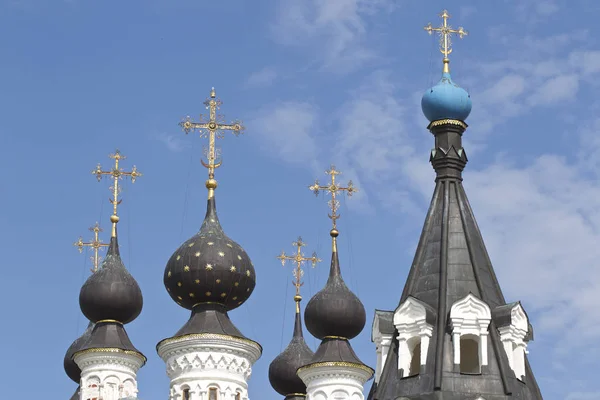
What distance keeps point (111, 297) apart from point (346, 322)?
394 cm

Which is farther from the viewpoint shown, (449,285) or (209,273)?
(209,273)

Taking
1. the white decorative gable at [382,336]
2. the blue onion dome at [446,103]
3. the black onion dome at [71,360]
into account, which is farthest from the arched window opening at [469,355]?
the black onion dome at [71,360]

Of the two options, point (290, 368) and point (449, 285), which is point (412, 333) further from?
point (290, 368)

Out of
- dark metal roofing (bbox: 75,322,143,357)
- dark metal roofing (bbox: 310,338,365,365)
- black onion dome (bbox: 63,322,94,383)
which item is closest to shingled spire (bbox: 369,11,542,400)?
dark metal roofing (bbox: 310,338,365,365)

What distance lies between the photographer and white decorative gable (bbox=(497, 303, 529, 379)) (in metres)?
21.1

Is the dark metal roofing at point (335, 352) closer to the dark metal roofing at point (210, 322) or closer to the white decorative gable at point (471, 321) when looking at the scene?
the dark metal roofing at point (210, 322)

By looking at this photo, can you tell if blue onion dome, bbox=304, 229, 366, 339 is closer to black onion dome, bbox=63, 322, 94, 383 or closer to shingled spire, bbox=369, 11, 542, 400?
shingled spire, bbox=369, 11, 542, 400

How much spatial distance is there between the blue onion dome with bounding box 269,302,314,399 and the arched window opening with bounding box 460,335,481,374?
Answer: 7.85 m

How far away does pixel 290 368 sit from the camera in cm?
2962

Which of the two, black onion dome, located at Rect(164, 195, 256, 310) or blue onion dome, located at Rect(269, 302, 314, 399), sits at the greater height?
blue onion dome, located at Rect(269, 302, 314, 399)

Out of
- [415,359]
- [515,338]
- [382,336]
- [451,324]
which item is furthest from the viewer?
[382,336]

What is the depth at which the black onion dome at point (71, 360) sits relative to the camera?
3008cm

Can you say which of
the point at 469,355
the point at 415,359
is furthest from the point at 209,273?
the point at 469,355

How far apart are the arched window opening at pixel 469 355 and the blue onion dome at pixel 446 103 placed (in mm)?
3384
